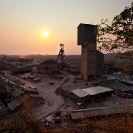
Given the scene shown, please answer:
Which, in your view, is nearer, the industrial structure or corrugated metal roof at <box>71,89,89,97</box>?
corrugated metal roof at <box>71,89,89,97</box>

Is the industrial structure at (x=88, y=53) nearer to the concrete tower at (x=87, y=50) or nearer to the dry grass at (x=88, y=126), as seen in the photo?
the concrete tower at (x=87, y=50)

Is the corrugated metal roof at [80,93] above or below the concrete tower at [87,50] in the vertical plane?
below

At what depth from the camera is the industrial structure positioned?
35.2 meters

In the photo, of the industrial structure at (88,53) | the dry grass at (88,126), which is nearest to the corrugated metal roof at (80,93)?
the industrial structure at (88,53)

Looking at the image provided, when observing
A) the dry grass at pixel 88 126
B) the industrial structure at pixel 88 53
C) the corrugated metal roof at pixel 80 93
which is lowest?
the corrugated metal roof at pixel 80 93

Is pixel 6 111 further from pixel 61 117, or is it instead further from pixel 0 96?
pixel 61 117

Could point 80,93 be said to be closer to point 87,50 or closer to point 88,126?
point 87,50

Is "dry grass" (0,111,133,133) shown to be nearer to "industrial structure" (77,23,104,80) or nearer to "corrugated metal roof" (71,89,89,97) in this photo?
"corrugated metal roof" (71,89,89,97)

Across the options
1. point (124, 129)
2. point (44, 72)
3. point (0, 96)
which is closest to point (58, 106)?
point (0, 96)

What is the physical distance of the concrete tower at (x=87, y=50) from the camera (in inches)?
1383

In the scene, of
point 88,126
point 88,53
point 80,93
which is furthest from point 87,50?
point 88,126

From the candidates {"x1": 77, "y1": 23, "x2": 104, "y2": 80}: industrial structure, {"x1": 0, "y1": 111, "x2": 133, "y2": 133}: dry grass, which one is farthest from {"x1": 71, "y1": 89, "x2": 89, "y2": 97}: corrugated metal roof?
{"x1": 0, "y1": 111, "x2": 133, "y2": 133}: dry grass

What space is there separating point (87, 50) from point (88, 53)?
959 mm

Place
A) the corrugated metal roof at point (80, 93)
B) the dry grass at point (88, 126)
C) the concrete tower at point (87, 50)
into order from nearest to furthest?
the dry grass at point (88, 126) < the corrugated metal roof at point (80, 93) < the concrete tower at point (87, 50)
